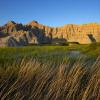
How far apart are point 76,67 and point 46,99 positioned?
78.8 inches

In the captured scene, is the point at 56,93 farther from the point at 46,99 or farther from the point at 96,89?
the point at 96,89

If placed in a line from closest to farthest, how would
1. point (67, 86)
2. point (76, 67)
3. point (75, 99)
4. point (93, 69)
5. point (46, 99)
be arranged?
point (46, 99) < point (75, 99) < point (67, 86) < point (76, 67) < point (93, 69)

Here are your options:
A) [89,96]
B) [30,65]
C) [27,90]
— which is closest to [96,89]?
[89,96]

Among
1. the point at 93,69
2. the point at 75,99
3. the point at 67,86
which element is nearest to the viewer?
the point at 75,99

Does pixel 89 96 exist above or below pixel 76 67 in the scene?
below

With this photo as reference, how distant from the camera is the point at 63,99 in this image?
6391mm

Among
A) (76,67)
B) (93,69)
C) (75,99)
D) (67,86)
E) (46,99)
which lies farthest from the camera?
(93,69)

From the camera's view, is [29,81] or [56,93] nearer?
[56,93]

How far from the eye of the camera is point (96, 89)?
21.8 ft

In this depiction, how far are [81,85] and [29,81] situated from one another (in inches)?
60.8

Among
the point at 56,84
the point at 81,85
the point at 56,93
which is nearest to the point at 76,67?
the point at 81,85

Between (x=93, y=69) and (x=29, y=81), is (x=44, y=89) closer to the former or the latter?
(x=29, y=81)

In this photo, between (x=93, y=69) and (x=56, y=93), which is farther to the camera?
(x=93, y=69)

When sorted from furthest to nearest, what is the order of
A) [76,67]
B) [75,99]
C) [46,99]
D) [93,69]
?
[93,69]
[76,67]
[75,99]
[46,99]
